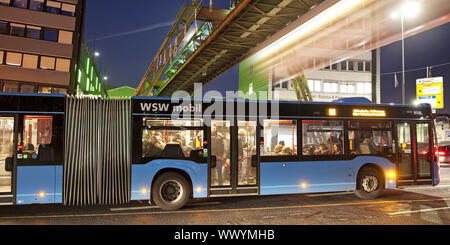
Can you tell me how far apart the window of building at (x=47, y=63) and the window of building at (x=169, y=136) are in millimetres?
26083

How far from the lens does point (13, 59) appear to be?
28812mm

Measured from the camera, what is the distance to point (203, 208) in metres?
8.76

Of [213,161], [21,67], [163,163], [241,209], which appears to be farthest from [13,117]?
[21,67]

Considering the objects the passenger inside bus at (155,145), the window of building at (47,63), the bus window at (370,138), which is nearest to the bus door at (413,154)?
the bus window at (370,138)

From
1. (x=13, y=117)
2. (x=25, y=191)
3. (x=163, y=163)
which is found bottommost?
(x=25, y=191)

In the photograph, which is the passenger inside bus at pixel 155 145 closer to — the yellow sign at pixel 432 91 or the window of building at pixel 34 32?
the window of building at pixel 34 32

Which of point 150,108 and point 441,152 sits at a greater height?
point 150,108

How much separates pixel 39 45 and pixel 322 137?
28.9m

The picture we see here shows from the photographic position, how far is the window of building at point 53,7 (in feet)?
98.7

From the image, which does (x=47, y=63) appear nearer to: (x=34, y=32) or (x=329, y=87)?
(x=34, y=32)

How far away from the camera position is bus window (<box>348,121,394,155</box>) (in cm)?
998
